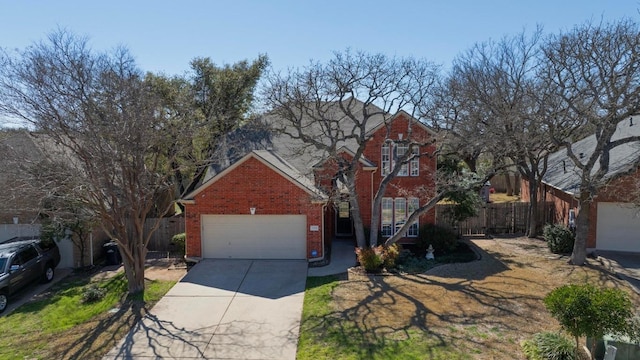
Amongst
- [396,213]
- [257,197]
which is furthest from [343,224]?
[257,197]

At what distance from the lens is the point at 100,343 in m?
10.3

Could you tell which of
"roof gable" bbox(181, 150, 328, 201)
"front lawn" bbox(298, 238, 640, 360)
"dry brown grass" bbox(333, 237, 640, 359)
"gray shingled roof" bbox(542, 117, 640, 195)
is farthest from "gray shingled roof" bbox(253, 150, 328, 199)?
"gray shingled roof" bbox(542, 117, 640, 195)

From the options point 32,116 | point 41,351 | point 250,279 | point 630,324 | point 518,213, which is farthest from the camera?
point 518,213

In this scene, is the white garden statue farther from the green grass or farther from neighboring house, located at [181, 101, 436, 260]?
the green grass

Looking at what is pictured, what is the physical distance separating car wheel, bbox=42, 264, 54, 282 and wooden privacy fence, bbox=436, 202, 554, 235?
17.2 meters

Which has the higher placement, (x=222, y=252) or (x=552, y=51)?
(x=552, y=51)

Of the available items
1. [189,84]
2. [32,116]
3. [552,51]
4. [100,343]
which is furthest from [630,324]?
[189,84]

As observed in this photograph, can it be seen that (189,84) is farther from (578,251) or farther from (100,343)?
(578,251)

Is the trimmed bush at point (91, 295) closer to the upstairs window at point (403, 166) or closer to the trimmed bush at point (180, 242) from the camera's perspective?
the trimmed bush at point (180, 242)

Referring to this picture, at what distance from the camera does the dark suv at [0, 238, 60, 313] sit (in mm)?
13594

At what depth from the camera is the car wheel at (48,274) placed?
1577 cm

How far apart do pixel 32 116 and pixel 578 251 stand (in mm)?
17631

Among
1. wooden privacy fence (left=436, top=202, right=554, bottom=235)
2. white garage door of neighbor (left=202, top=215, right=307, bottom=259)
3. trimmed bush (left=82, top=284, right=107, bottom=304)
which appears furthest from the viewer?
wooden privacy fence (left=436, top=202, right=554, bottom=235)

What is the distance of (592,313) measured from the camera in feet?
26.7
